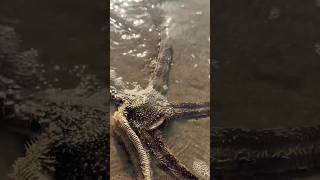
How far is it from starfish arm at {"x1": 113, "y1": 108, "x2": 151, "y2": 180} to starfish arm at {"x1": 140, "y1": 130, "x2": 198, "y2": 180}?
0.24 ft

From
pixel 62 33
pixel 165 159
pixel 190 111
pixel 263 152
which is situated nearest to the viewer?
pixel 165 159

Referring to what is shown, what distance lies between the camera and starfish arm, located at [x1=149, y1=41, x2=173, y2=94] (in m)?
3.40

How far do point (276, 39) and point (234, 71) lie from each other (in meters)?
0.50

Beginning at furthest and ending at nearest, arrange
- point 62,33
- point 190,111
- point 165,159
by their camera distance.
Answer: point 62,33 < point 190,111 < point 165,159

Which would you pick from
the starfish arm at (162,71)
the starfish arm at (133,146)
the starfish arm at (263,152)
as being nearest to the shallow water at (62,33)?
the starfish arm at (162,71)

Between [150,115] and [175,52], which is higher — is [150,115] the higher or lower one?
the lower one

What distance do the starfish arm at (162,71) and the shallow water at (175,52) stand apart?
5 cm

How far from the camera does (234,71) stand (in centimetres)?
366

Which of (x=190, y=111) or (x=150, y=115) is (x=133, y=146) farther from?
(x=190, y=111)

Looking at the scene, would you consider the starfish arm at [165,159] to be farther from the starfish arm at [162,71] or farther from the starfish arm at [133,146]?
the starfish arm at [162,71]

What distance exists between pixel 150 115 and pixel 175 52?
62cm

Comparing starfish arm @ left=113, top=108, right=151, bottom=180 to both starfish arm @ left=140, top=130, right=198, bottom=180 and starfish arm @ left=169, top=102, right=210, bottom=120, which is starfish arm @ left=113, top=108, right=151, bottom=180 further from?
starfish arm @ left=169, top=102, right=210, bottom=120

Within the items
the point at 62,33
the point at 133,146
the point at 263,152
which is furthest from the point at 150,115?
the point at 62,33

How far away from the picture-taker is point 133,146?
3035mm
